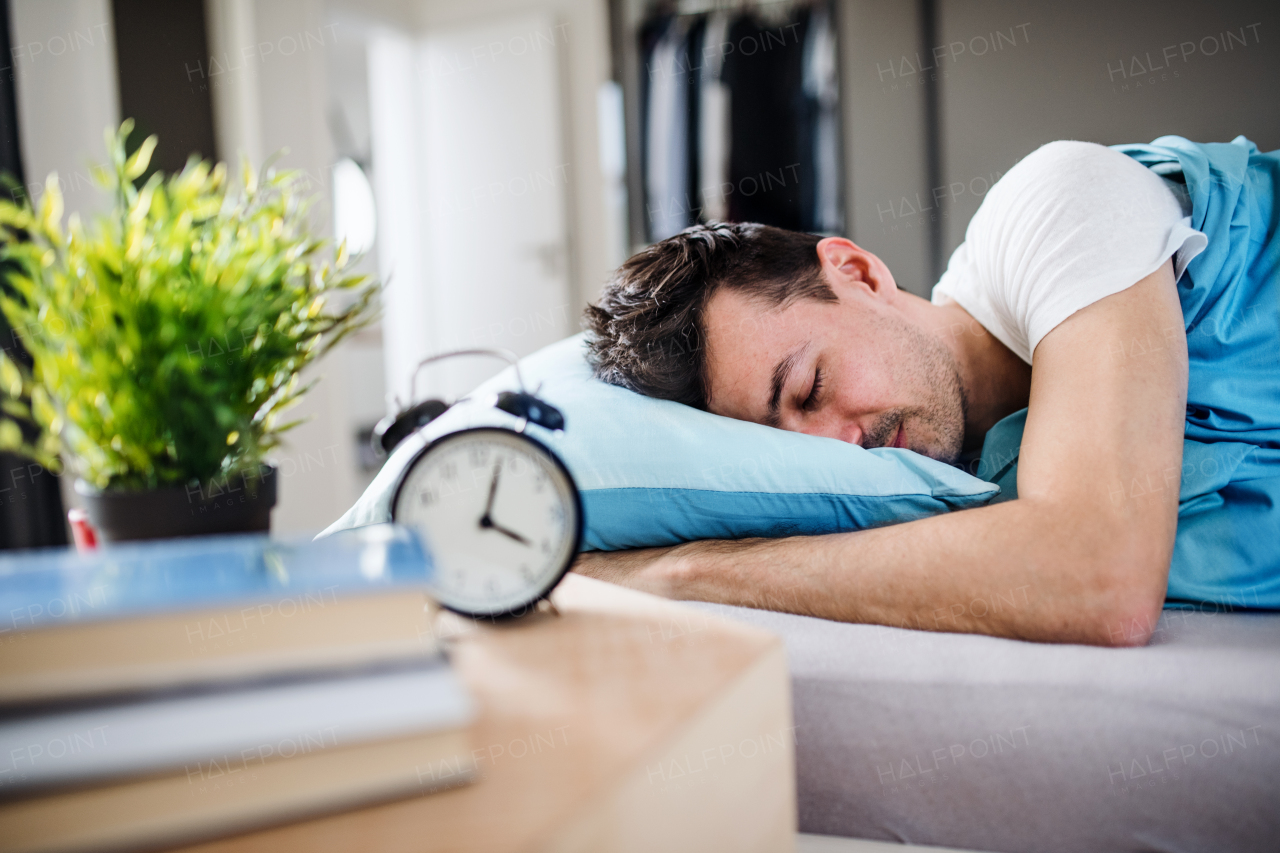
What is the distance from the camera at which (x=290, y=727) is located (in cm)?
40

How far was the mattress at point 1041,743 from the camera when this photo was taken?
25.2 inches

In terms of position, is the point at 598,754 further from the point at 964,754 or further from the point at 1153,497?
the point at 1153,497

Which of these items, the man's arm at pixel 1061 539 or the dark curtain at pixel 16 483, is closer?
the man's arm at pixel 1061 539

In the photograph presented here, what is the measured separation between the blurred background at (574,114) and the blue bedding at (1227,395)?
5.58ft

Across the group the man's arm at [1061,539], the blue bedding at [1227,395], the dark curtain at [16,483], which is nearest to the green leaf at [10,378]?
the man's arm at [1061,539]

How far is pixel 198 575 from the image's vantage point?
16.9 inches

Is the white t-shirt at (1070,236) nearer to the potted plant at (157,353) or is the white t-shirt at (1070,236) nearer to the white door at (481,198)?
the potted plant at (157,353)

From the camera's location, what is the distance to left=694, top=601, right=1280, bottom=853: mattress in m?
0.64

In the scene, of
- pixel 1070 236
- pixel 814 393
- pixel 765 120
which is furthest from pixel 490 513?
pixel 765 120

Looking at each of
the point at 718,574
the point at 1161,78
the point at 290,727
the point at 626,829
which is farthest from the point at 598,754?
the point at 1161,78

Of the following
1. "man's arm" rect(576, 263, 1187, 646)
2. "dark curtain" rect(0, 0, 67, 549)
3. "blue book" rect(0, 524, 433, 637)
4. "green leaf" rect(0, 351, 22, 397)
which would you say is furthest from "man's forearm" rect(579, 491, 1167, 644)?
"dark curtain" rect(0, 0, 67, 549)

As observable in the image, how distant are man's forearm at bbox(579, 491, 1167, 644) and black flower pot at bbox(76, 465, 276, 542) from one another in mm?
501

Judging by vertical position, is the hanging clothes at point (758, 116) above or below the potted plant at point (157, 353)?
above

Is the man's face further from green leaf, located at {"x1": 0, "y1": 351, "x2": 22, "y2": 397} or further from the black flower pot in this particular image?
green leaf, located at {"x1": 0, "y1": 351, "x2": 22, "y2": 397}
